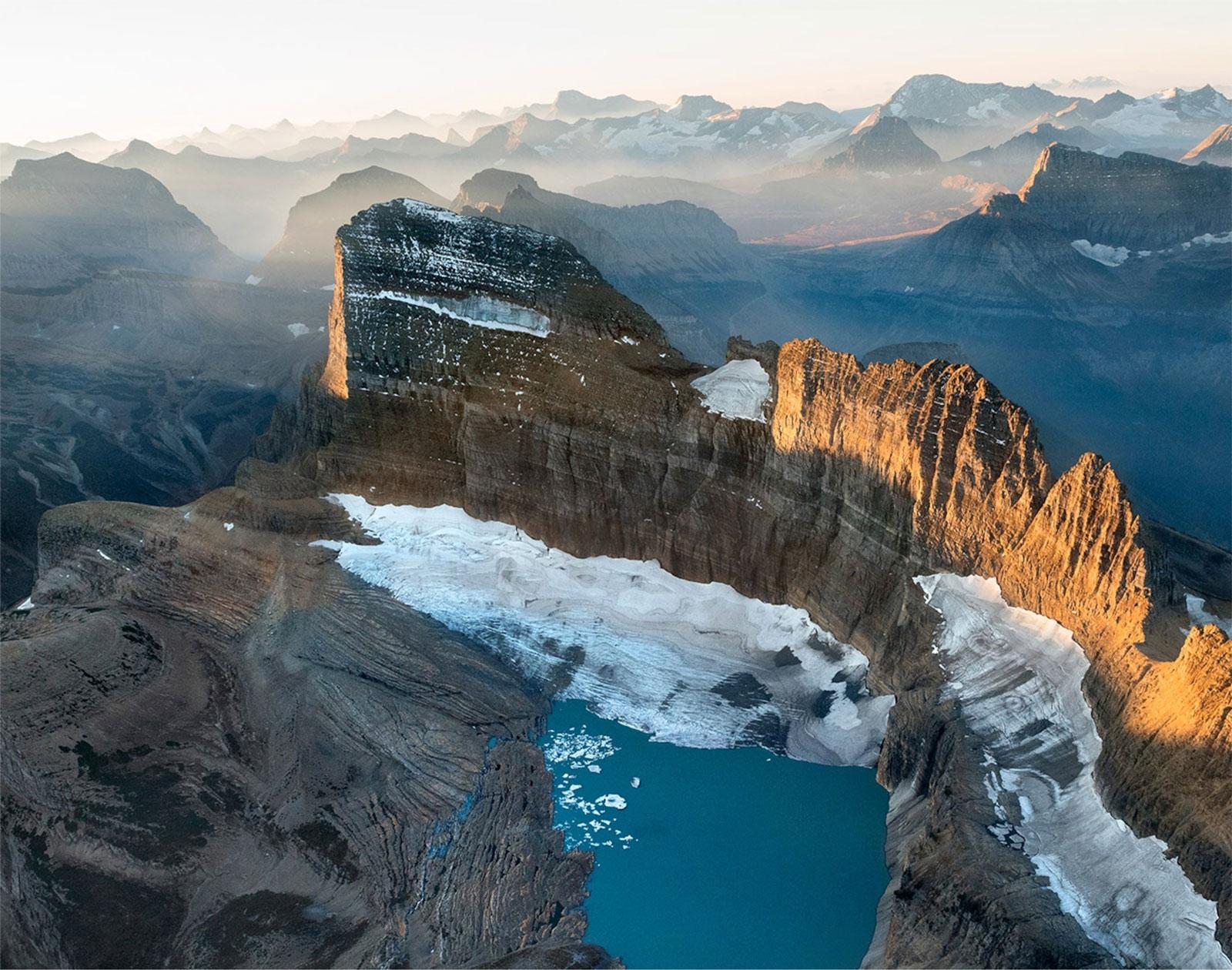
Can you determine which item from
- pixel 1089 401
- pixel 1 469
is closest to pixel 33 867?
pixel 1 469

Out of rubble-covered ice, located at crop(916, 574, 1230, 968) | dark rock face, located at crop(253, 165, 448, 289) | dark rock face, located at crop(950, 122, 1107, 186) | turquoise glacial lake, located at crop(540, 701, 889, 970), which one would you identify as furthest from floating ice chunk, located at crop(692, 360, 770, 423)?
dark rock face, located at crop(950, 122, 1107, 186)

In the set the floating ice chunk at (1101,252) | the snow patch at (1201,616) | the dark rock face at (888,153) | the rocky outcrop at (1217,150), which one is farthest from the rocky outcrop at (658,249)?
the snow patch at (1201,616)

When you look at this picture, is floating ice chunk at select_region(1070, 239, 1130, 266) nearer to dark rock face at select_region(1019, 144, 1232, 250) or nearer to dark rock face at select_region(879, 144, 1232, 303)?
dark rock face at select_region(879, 144, 1232, 303)

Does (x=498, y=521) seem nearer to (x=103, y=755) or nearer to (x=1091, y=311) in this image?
(x=103, y=755)

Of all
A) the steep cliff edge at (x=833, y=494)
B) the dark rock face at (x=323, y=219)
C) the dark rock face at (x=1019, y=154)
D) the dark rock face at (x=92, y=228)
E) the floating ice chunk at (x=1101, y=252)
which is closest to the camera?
the steep cliff edge at (x=833, y=494)

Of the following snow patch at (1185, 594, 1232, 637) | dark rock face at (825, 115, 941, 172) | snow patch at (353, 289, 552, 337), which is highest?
dark rock face at (825, 115, 941, 172)

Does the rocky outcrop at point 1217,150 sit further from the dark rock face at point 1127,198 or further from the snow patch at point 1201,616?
the snow patch at point 1201,616

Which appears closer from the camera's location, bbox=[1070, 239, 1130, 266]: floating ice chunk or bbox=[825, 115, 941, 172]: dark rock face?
bbox=[1070, 239, 1130, 266]: floating ice chunk
